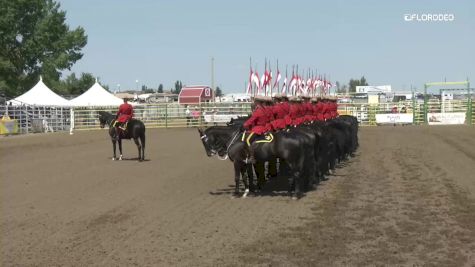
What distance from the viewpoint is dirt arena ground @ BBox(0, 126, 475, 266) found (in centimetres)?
670

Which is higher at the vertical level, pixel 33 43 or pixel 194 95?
pixel 33 43

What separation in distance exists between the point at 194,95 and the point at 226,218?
148 feet

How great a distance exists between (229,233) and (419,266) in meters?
2.72

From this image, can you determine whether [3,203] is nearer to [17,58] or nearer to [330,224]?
[330,224]

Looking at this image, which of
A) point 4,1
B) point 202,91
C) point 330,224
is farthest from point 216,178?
point 4,1

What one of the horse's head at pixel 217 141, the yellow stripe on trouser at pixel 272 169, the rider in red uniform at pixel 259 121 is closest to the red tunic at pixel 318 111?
the yellow stripe on trouser at pixel 272 169

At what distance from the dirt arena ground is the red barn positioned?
3714 cm

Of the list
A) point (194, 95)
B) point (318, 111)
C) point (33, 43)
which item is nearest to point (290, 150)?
point (318, 111)

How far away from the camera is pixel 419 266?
6160 mm

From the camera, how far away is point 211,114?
41219 millimetres

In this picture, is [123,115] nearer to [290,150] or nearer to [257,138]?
[257,138]

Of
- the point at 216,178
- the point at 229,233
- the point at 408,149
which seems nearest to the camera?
the point at 229,233

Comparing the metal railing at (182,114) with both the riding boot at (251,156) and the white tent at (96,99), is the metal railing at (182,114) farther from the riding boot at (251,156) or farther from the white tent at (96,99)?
the riding boot at (251,156)

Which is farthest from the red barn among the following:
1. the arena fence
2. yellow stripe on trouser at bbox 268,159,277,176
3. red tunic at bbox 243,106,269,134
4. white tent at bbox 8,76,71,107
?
red tunic at bbox 243,106,269,134
